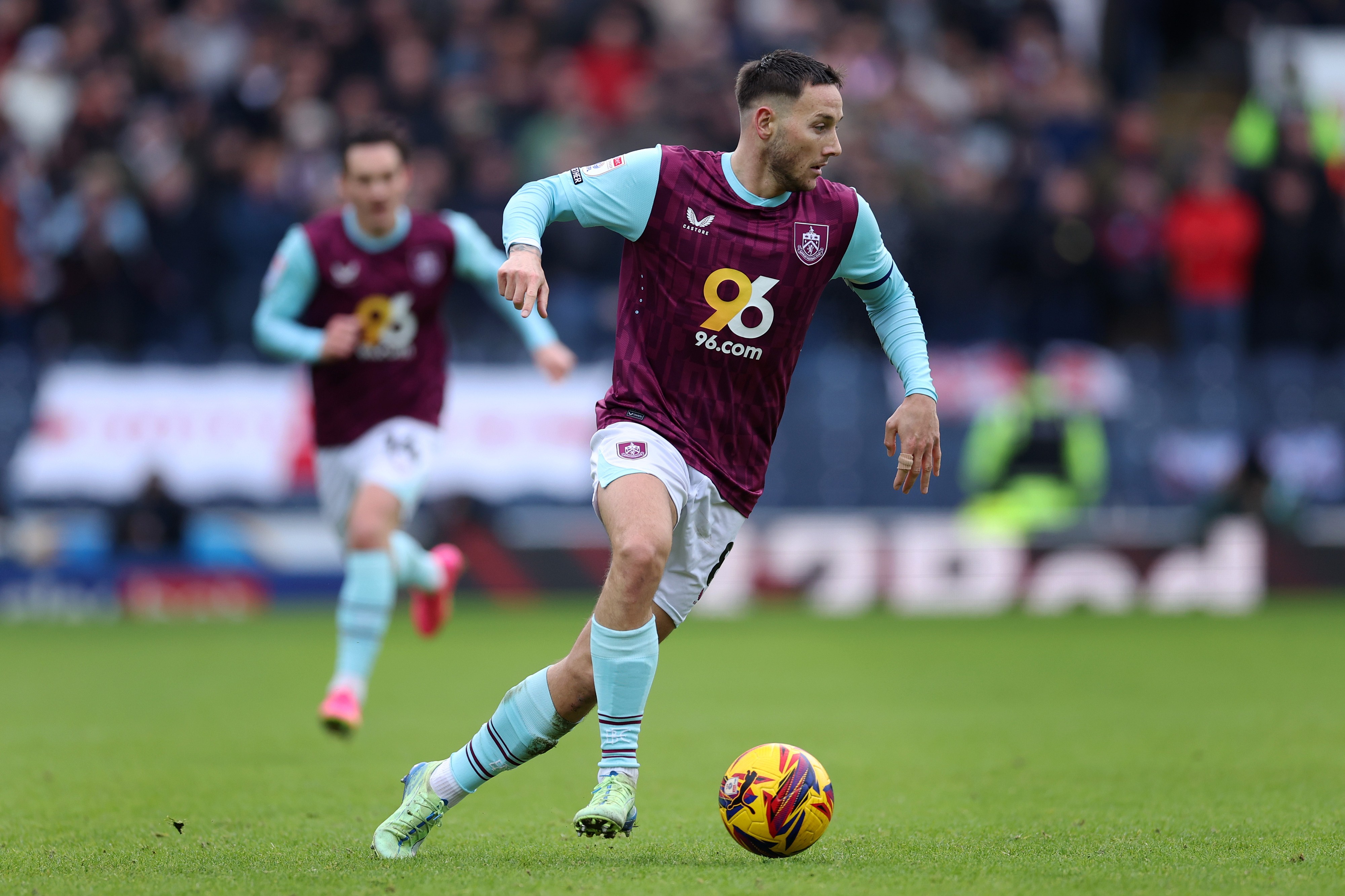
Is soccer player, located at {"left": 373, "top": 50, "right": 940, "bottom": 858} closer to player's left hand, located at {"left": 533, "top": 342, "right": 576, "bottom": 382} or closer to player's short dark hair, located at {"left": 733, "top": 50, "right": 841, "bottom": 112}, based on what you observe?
player's short dark hair, located at {"left": 733, "top": 50, "right": 841, "bottom": 112}

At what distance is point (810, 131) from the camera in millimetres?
5660

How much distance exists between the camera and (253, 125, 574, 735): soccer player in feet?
28.4

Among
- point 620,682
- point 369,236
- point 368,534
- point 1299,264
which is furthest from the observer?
point 1299,264

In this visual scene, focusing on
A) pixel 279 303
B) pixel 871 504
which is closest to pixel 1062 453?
pixel 871 504

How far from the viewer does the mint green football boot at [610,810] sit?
16.7ft

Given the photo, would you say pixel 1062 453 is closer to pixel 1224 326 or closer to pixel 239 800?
pixel 1224 326

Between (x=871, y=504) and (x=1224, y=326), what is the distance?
4149 mm

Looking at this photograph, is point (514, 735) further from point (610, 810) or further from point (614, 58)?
point (614, 58)

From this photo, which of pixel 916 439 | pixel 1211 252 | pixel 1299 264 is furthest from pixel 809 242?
pixel 1299 264

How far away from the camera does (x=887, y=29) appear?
67.2 feet

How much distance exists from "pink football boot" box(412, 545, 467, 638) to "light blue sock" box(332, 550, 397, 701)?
1.25 meters

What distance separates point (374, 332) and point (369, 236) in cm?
51

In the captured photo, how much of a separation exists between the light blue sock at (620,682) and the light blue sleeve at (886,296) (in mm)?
1311

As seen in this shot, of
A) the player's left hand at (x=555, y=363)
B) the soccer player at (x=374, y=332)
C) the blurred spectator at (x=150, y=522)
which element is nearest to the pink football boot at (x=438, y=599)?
the soccer player at (x=374, y=332)
